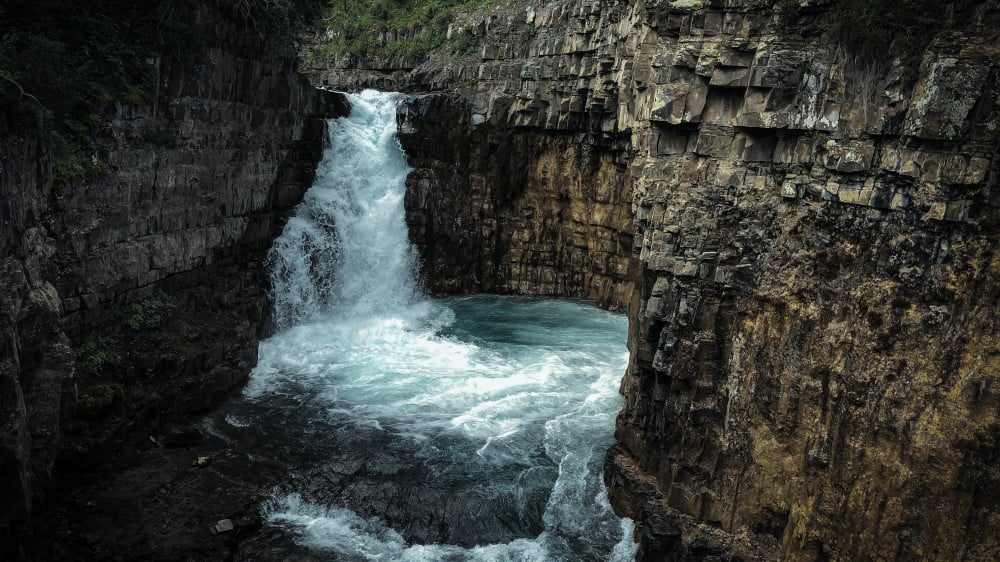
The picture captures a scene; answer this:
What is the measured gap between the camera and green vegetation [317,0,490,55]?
36344mm

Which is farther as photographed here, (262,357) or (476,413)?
(262,357)

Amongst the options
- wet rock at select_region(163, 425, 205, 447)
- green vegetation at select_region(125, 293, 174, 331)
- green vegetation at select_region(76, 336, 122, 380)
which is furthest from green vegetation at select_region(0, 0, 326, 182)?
wet rock at select_region(163, 425, 205, 447)

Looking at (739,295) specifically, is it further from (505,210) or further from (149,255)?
(505,210)

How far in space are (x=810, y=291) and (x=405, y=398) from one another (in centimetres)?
1182

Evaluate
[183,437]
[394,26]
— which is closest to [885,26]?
[183,437]

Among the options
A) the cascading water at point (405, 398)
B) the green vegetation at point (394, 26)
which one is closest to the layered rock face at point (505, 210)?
the cascading water at point (405, 398)

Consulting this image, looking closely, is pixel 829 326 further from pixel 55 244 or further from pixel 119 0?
pixel 119 0

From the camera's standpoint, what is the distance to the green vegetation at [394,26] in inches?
1431

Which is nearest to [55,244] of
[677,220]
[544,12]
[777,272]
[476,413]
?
[476,413]

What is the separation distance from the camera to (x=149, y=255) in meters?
20.3

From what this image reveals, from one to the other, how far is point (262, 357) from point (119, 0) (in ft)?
35.2

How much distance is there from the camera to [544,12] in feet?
102

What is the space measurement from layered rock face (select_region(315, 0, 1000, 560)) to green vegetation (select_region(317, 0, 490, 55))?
21.2m

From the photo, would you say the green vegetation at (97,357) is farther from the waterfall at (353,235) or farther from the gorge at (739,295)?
the waterfall at (353,235)
